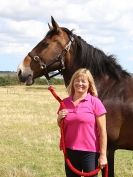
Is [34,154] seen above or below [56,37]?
below

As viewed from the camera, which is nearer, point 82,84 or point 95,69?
point 82,84

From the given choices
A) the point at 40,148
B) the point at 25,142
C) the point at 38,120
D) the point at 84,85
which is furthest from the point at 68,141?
the point at 38,120

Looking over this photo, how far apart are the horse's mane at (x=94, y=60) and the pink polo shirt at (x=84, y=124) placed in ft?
4.46

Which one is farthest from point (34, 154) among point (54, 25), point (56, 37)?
point (54, 25)

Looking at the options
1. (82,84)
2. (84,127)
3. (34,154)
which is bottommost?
(34,154)

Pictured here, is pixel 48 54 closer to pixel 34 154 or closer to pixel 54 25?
pixel 54 25

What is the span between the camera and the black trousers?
4.57 m

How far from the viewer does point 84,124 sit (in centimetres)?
447

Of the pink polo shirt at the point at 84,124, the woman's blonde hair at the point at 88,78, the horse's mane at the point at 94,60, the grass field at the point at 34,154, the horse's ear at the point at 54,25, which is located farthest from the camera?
the grass field at the point at 34,154

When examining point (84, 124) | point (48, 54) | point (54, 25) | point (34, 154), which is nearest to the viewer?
point (84, 124)

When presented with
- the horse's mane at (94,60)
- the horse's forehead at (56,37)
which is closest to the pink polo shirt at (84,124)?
the horse's mane at (94,60)

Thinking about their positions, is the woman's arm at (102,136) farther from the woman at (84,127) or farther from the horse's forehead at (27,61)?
the horse's forehead at (27,61)

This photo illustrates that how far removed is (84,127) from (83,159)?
0.39 m

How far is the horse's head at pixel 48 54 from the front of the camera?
19.0 feet
